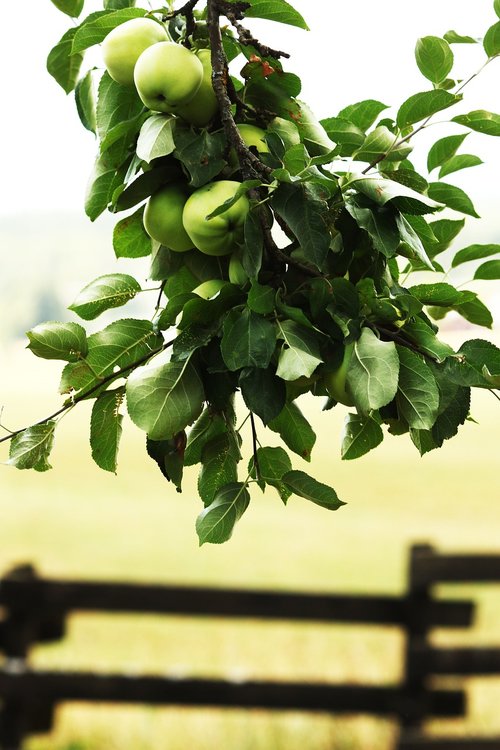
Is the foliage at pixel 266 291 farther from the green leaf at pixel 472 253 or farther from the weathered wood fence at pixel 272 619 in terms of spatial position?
the weathered wood fence at pixel 272 619

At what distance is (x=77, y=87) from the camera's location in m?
0.69

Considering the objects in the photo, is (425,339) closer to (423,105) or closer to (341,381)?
(341,381)

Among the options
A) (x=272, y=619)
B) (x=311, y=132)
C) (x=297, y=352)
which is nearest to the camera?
(x=297, y=352)

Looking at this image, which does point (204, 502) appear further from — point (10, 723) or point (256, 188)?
point (10, 723)

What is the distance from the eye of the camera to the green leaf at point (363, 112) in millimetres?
624

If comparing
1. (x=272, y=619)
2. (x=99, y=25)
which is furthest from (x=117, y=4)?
(x=272, y=619)

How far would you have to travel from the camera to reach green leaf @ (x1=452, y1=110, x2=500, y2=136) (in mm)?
612

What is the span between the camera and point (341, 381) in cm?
51

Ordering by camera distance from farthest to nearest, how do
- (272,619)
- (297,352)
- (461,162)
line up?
(272,619)
(461,162)
(297,352)

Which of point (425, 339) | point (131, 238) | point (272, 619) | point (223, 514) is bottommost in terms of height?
point (272, 619)

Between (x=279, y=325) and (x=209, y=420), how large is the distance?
5.8 inches

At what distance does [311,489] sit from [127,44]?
320mm

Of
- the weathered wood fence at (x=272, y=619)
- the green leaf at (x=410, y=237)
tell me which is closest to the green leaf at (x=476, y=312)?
the green leaf at (x=410, y=237)

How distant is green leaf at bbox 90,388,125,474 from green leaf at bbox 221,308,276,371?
13 centimetres
